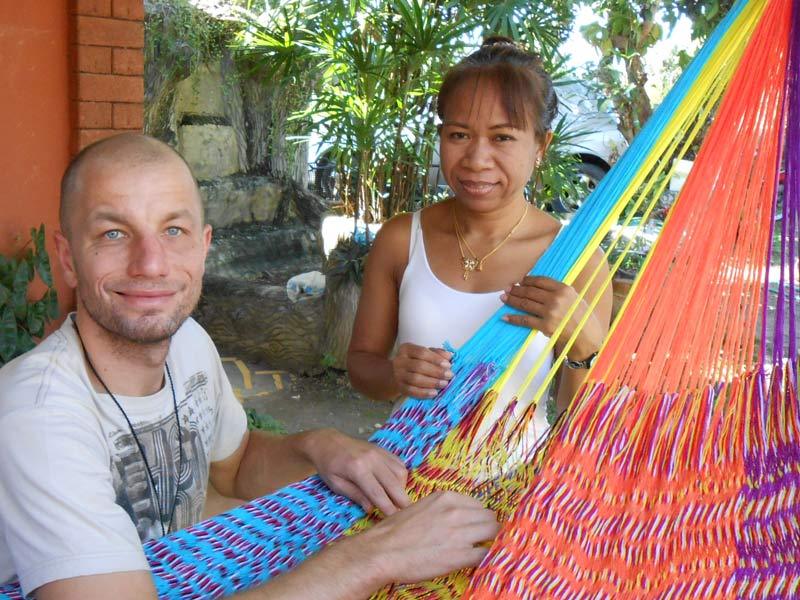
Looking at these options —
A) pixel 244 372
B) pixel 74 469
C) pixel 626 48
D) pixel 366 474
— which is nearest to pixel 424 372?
pixel 366 474

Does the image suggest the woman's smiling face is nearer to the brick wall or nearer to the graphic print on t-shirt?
the graphic print on t-shirt

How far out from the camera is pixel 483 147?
63.3 inches

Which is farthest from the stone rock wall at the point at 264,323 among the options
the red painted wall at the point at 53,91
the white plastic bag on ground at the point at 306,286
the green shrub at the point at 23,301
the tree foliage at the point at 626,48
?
the tree foliage at the point at 626,48

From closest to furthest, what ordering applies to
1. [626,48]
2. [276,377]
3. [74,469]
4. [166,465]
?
1. [74,469]
2. [166,465]
3. [626,48]
4. [276,377]

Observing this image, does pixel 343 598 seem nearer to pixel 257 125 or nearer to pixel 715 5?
pixel 715 5

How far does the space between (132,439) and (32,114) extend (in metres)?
2.31

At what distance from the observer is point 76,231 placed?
1.15m

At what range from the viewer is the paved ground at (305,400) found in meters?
4.25

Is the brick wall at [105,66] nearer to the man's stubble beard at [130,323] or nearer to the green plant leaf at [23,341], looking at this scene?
the green plant leaf at [23,341]

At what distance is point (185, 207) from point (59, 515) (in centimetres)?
45

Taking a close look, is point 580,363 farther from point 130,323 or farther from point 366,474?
point 130,323

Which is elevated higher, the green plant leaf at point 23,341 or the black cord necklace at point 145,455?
the black cord necklace at point 145,455

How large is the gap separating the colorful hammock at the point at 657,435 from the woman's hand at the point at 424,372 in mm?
19

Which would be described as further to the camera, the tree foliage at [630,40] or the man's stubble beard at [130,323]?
the tree foliage at [630,40]
